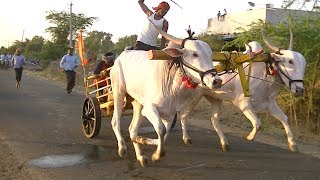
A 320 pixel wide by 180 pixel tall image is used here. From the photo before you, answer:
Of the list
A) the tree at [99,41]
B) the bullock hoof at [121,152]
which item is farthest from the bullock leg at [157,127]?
the tree at [99,41]

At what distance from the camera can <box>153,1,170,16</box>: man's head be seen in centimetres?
757

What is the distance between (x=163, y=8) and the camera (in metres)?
7.59

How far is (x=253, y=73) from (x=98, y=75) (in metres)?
2.90

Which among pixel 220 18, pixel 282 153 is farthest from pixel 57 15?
pixel 282 153

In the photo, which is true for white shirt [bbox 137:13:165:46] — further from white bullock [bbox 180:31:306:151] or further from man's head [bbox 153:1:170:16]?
white bullock [bbox 180:31:306:151]

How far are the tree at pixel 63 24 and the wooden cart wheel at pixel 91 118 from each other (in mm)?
44513

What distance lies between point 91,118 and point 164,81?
2.97m

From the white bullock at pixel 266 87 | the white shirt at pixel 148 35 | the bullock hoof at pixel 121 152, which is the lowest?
the bullock hoof at pixel 121 152

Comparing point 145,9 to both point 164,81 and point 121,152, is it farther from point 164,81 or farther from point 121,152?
point 121,152

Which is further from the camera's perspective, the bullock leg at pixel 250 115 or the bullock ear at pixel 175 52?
the bullock leg at pixel 250 115

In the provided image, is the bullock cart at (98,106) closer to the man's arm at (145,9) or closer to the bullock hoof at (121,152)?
the bullock hoof at (121,152)

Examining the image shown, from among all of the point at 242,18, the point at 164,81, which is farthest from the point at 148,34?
the point at 242,18

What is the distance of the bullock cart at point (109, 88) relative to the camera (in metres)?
7.55

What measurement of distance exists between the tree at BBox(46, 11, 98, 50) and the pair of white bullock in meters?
46.2
